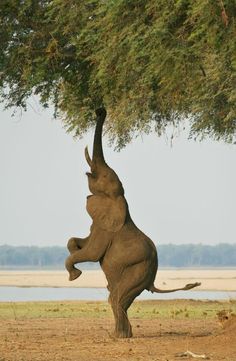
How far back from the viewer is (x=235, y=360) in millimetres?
21328

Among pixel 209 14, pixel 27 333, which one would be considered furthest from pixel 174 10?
pixel 27 333

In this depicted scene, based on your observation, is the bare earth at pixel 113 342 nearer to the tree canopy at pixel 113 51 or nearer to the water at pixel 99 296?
the tree canopy at pixel 113 51

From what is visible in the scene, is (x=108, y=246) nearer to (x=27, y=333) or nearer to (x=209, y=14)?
(x=27, y=333)

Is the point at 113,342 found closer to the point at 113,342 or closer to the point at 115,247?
the point at 113,342

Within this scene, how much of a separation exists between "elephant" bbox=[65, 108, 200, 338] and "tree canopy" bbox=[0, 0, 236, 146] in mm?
1579

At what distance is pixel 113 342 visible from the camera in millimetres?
24250

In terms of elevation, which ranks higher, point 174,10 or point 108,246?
point 174,10

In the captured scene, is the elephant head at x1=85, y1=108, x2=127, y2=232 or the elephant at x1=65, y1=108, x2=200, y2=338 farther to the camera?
the elephant head at x1=85, y1=108, x2=127, y2=232

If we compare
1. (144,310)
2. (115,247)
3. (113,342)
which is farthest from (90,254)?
(144,310)

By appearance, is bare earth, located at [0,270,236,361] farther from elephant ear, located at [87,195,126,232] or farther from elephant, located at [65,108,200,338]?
elephant ear, located at [87,195,126,232]

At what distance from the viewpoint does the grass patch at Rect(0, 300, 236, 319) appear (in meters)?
34.0

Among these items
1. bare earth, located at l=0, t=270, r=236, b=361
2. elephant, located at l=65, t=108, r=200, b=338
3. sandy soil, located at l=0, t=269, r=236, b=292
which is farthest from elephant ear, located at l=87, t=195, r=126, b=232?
sandy soil, located at l=0, t=269, r=236, b=292

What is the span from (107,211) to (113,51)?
138 inches

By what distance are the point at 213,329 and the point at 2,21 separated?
8109 mm
